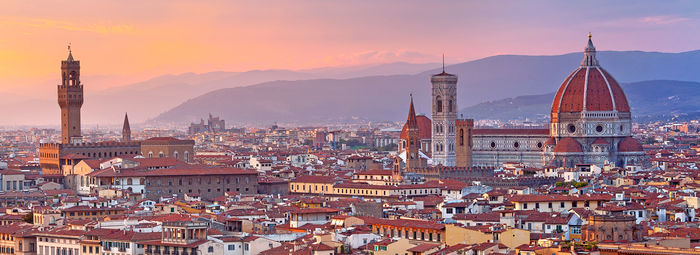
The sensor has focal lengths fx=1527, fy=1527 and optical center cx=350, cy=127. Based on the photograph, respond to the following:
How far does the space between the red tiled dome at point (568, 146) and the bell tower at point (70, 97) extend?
130 ft

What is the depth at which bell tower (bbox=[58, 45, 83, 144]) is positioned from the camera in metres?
118

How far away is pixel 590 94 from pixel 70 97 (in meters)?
44.5

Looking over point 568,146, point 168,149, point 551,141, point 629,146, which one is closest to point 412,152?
point 168,149

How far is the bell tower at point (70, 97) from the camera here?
118m

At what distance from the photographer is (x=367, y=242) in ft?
181

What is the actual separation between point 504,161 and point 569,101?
787cm

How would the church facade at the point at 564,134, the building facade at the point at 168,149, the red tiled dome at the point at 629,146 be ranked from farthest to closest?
1. the church facade at the point at 564,134
2. the red tiled dome at the point at 629,146
3. the building facade at the point at 168,149

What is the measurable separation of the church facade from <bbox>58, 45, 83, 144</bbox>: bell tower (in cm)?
3149

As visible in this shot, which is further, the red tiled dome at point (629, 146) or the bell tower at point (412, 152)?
the red tiled dome at point (629, 146)

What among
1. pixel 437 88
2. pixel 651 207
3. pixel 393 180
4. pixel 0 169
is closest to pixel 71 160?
pixel 0 169

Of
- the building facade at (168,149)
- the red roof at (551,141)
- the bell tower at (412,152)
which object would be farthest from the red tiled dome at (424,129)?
the building facade at (168,149)

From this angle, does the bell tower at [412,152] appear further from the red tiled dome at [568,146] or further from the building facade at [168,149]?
the building facade at [168,149]

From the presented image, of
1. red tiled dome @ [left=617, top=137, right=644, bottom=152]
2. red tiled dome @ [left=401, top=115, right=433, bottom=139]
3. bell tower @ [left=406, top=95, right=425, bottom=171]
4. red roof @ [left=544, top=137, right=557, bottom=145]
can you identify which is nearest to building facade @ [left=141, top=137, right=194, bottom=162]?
bell tower @ [left=406, top=95, right=425, bottom=171]

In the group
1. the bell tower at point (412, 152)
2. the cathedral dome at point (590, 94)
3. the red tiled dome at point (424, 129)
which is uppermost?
the cathedral dome at point (590, 94)
